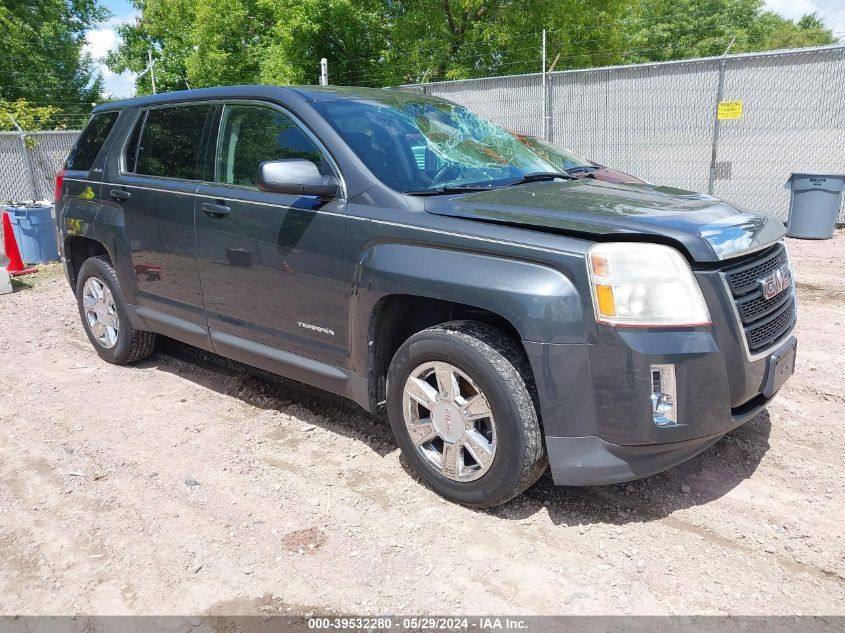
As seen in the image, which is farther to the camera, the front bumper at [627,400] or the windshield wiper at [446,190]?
the windshield wiper at [446,190]

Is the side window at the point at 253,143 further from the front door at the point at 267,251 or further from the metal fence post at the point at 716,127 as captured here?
the metal fence post at the point at 716,127

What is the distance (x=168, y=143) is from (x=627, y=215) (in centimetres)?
312

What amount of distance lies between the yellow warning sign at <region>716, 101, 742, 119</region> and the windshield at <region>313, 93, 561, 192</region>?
28.1ft

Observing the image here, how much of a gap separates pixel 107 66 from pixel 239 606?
46877 mm

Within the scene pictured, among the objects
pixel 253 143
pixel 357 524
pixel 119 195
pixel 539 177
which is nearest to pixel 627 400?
pixel 357 524

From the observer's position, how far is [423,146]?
3.69 metres

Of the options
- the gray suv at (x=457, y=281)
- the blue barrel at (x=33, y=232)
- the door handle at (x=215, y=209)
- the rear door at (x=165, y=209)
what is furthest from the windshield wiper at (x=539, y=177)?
the blue barrel at (x=33, y=232)

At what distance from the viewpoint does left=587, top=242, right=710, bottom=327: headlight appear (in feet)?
8.71

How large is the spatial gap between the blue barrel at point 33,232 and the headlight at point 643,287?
9.12 meters

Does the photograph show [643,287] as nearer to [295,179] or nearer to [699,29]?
[295,179]

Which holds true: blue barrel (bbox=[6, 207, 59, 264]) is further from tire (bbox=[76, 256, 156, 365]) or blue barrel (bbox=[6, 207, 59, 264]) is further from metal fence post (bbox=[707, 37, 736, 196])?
metal fence post (bbox=[707, 37, 736, 196])

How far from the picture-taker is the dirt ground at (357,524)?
267cm

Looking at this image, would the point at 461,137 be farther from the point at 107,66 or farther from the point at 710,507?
the point at 107,66

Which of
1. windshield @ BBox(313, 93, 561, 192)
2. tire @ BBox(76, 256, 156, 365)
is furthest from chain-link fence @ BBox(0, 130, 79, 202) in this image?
windshield @ BBox(313, 93, 561, 192)
